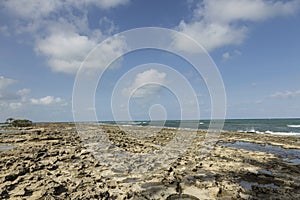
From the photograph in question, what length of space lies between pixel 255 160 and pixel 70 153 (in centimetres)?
1190

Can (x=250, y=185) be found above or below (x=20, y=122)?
below

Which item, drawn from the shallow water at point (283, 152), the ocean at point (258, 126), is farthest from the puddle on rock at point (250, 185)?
A: the ocean at point (258, 126)

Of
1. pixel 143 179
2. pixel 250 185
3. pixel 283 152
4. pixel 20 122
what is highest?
pixel 20 122

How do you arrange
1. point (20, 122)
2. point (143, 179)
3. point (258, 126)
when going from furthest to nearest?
point (258, 126)
point (20, 122)
point (143, 179)

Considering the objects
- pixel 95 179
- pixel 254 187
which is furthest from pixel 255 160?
pixel 95 179

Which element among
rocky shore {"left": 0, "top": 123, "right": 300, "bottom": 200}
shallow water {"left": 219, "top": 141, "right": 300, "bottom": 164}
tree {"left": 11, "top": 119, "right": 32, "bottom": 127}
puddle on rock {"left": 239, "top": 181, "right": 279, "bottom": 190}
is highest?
tree {"left": 11, "top": 119, "right": 32, "bottom": 127}

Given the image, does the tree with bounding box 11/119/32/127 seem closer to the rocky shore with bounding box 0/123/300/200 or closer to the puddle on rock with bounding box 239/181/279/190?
the rocky shore with bounding box 0/123/300/200

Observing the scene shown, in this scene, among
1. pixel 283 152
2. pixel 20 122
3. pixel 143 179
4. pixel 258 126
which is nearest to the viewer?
pixel 143 179

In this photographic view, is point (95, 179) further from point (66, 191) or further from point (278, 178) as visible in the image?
point (278, 178)

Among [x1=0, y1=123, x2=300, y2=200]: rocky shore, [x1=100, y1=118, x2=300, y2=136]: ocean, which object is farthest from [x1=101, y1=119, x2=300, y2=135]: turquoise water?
[x1=0, y1=123, x2=300, y2=200]: rocky shore

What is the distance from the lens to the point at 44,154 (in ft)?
50.2

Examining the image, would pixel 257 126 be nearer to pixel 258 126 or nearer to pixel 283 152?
pixel 258 126

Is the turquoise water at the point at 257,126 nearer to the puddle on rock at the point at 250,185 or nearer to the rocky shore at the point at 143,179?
the rocky shore at the point at 143,179

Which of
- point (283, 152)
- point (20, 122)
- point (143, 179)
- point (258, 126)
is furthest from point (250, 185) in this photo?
point (258, 126)
